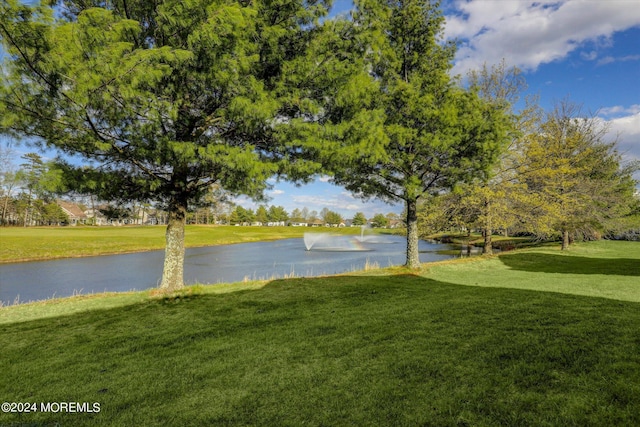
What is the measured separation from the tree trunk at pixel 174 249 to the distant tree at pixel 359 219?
123525 mm

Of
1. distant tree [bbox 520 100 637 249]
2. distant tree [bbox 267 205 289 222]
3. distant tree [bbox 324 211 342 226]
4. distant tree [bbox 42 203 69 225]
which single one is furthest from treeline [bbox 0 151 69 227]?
distant tree [bbox 324 211 342 226]

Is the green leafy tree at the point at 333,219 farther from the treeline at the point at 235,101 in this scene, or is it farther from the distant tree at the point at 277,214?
the treeline at the point at 235,101

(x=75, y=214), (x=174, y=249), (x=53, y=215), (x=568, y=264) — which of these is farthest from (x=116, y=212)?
(x=75, y=214)

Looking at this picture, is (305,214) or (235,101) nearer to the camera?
(235,101)

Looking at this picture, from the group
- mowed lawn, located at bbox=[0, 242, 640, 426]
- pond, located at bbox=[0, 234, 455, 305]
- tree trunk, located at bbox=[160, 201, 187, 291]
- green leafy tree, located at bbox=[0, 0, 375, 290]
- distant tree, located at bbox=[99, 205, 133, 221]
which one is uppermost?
green leafy tree, located at bbox=[0, 0, 375, 290]

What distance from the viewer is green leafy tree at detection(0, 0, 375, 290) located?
5488 mm

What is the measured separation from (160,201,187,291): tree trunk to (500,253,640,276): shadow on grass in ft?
45.1

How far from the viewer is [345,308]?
7367 millimetres

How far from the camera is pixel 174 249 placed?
9250mm

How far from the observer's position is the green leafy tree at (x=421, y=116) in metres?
11.4

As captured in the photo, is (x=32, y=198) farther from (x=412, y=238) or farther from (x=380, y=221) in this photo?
(x=380, y=221)

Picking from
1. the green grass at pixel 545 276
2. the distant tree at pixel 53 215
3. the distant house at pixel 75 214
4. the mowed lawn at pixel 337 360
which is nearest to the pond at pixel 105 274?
the green grass at pixel 545 276

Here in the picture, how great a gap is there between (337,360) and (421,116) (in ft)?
31.8

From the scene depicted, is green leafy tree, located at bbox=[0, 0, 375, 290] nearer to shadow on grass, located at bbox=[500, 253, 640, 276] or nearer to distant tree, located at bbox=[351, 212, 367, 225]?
shadow on grass, located at bbox=[500, 253, 640, 276]
